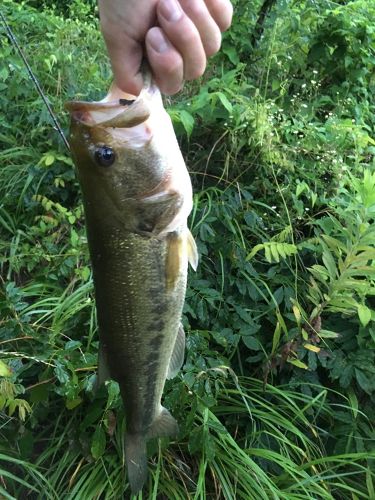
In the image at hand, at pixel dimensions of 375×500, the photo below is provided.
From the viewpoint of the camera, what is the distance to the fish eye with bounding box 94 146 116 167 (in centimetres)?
111

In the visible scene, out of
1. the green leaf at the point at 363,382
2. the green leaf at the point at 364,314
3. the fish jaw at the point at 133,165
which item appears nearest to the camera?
the fish jaw at the point at 133,165

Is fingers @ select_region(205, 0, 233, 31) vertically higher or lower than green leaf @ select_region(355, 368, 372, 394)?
higher

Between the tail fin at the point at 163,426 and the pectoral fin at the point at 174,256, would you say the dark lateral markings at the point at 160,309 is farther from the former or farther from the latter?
the tail fin at the point at 163,426

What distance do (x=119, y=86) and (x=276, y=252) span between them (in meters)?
1.37

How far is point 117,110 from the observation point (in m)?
1.08

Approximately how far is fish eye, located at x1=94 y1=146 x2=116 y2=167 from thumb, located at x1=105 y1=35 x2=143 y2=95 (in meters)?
0.15

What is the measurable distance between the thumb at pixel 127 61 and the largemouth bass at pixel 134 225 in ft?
0.10

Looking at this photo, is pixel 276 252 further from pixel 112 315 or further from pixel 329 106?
pixel 329 106

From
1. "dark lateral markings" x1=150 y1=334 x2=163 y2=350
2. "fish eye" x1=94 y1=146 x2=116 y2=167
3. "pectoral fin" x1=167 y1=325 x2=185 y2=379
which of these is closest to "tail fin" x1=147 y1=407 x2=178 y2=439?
"pectoral fin" x1=167 y1=325 x2=185 y2=379

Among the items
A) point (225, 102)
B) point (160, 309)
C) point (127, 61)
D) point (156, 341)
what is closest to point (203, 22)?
point (127, 61)

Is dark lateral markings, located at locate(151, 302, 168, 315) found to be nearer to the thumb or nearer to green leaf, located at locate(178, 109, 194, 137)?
the thumb

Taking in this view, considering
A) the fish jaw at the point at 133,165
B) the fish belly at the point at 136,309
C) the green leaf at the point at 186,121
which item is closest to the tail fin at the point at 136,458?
the fish belly at the point at 136,309

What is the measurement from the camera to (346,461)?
2082mm

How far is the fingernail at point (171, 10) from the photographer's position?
97cm
